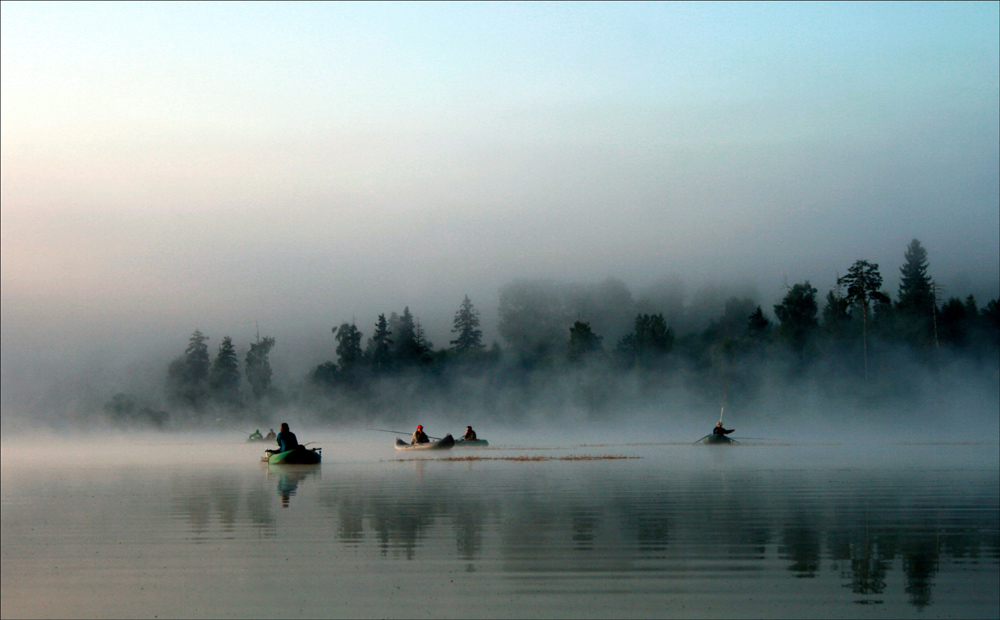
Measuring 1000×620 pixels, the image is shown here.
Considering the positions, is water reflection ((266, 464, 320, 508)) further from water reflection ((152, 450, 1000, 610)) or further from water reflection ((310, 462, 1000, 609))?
water reflection ((310, 462, 1000, 609))

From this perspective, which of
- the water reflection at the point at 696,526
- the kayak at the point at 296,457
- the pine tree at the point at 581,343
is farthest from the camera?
the pine tree at the point at 581,343

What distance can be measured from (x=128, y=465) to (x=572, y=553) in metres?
27.2

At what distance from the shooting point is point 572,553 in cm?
1216

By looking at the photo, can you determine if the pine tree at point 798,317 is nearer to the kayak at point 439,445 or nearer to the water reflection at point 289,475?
the kayak at point 439,445

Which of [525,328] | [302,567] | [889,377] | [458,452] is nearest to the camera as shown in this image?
[302,567]

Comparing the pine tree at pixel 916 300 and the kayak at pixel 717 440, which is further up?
the pine tree at pixel 916 300

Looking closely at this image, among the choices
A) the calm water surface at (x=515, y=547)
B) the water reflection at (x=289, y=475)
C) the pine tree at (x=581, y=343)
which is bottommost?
the water reflection at (x=289, y=475)

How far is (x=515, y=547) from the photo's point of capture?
1273 centimetres

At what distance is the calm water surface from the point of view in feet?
31.6

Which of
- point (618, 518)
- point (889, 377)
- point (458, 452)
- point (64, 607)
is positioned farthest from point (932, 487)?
point (889, 377)

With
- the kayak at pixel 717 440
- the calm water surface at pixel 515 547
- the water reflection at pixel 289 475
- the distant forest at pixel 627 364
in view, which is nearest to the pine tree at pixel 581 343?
the distant forest at pixel 627 364

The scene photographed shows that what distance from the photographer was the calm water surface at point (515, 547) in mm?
9633

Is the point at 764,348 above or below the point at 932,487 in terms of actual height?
above

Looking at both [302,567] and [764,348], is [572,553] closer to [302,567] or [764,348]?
[302,567]
